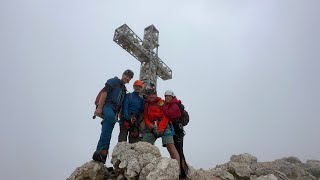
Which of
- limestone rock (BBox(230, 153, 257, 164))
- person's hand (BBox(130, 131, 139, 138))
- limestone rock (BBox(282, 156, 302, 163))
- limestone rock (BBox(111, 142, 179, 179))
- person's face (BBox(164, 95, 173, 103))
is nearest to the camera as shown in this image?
limestone rock (BBox(111, 142, 179, 179))

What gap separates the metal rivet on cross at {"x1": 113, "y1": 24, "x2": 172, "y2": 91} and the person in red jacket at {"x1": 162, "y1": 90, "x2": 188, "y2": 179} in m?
4.57

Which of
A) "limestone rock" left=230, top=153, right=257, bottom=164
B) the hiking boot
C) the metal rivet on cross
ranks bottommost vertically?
the hiking boot

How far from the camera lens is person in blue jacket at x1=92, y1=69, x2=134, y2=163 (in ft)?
19.6

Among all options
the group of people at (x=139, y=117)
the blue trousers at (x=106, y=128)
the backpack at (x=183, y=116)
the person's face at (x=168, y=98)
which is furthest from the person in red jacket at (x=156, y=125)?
the blue trousers at (x=106, y=128)

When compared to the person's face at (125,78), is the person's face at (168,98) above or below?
below

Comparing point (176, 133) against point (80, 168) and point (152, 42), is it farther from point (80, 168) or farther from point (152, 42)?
point (152, 42)

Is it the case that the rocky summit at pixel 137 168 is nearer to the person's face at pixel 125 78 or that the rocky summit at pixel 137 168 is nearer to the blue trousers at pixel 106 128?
the blue trousers at pixel 106 128

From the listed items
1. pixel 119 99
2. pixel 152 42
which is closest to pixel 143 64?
pixel 152 42

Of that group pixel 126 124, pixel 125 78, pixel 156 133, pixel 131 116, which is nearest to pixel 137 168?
pixel 156 133

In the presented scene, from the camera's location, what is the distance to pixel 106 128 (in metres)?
6.08

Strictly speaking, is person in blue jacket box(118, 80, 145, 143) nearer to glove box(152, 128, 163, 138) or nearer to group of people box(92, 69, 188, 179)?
group of people box(92, 69, 188, 179)

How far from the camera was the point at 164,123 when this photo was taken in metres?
6.26

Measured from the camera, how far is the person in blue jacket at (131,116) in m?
6.70

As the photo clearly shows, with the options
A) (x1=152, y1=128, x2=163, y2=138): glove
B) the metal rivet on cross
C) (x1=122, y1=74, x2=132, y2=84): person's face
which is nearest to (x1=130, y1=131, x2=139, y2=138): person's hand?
(x1=152, y1=128, x2=163, y2=138): glove
